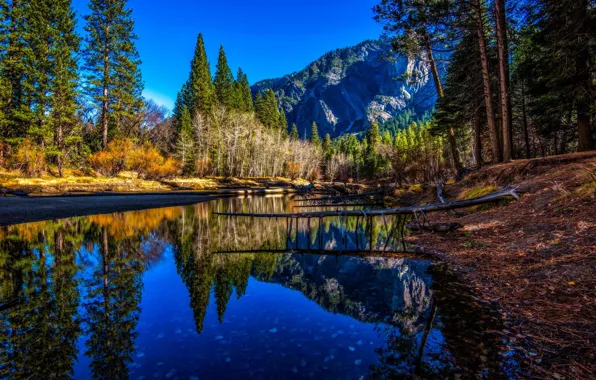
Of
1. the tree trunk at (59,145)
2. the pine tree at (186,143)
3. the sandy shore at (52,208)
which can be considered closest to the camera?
the sandy shore at (52,208)

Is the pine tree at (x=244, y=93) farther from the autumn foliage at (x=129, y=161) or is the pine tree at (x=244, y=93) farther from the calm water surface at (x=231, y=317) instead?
the calm water surface at (x=231, y=317)

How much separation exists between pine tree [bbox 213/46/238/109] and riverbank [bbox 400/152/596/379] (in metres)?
57.5

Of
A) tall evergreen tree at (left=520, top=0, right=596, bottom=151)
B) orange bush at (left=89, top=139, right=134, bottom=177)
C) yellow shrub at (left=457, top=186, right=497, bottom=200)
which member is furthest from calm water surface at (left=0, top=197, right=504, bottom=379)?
orange bush at (left=89, top=139, right=134, bottom=177)

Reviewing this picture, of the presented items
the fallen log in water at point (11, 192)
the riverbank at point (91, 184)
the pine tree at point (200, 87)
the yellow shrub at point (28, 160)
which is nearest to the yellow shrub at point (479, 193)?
the fallen log in water at point (11, 192)

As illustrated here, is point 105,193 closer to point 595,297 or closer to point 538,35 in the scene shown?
point 595,297

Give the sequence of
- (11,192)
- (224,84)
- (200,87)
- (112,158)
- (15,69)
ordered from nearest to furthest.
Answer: (11,192), (15,69), (112,158), (200,87), (224,84)

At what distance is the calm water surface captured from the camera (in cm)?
325

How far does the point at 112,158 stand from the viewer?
33.3m

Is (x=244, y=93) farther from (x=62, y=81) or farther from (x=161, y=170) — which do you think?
(x=62, y=81)

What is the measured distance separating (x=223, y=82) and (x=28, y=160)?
137 ft

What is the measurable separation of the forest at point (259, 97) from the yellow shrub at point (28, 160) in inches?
4.0

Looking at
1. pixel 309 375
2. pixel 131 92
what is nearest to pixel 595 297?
pixel 309 375

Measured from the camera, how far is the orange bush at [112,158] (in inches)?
1302

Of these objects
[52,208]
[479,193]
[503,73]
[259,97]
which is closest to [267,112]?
[259,97]
